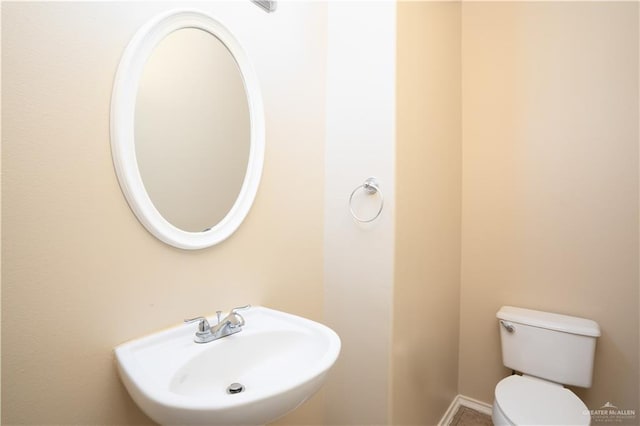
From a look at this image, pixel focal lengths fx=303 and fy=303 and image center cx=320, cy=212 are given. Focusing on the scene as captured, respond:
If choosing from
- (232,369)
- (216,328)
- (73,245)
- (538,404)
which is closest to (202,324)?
(216,328)

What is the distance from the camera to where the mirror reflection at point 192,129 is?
0.88 metres

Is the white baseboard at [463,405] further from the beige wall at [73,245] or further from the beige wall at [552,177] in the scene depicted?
the beige wall at [73,245]

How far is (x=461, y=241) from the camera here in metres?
1.89

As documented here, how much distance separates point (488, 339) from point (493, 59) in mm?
1662

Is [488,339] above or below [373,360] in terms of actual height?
below

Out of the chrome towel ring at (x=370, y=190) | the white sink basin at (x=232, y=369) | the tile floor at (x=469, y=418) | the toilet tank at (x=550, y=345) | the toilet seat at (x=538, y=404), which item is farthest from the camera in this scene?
the tile floor at (x=469, y=418)

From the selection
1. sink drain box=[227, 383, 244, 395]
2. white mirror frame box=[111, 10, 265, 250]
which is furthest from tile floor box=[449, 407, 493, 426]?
white mirror frame box=[111, 10, 265, 250]

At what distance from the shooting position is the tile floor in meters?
1.73

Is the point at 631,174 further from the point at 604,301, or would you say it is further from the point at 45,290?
the point at 45,290

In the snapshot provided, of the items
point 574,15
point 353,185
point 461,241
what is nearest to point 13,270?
point 353,185

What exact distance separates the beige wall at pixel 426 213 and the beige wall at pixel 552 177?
0.12 m

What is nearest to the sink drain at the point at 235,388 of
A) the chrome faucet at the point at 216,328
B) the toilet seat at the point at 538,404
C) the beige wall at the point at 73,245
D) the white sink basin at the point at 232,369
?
the white sink basin at the point at 232,369

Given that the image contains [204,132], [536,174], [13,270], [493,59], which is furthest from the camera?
[493,59]

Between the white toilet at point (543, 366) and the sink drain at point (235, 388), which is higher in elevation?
the sink drain at point (235, 388)
